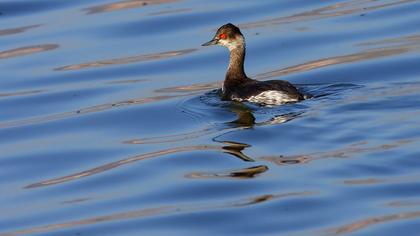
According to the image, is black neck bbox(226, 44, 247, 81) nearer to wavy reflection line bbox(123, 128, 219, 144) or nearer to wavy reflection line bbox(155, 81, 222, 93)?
wavy reflection line bbox(155, 81, 222, 93)

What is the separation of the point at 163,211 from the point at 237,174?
1199 millimetres

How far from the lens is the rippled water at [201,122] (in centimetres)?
1034

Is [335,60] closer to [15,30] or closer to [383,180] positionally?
[15,30]

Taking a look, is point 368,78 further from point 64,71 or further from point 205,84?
point 64,71

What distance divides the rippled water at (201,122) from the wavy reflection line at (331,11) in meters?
0.04

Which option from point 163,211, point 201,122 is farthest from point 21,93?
point 163,211

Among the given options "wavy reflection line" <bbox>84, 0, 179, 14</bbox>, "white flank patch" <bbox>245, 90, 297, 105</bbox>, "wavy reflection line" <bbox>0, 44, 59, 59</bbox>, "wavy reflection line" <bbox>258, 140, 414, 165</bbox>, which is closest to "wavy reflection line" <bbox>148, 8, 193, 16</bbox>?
"wavy reflection line" <bbox>84, 0, 179, 14</bbox>

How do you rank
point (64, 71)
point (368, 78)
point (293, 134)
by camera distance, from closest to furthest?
point (293, 134)
point (368, 78)
point (64, 71)

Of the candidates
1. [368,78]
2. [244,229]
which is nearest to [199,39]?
[368,78]

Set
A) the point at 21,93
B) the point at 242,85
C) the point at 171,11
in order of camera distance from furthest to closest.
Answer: the point at 171,11, the point at 21,93, the point at 242,85

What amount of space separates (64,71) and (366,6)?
15.3 feet

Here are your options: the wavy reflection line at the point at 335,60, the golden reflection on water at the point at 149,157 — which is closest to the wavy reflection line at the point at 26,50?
the wavy reflection line at the point at 335,60

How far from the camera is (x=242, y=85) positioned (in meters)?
14.6

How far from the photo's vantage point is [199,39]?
17219 mm
